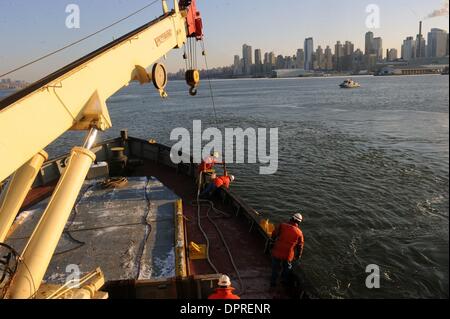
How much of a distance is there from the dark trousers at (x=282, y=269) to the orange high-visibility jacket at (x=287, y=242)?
12cm

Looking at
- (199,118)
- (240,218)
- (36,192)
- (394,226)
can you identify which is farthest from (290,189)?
(199,118)

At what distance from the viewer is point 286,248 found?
21.8 feet

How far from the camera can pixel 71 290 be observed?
14.2 feet

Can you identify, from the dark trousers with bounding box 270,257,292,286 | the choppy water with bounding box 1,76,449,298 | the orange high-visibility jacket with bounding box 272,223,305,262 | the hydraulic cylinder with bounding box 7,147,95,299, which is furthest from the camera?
the choppy water with bounding box 1,76,449,298

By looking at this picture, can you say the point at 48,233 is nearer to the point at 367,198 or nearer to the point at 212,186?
the point at 212,186

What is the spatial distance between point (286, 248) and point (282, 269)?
1.72 ft

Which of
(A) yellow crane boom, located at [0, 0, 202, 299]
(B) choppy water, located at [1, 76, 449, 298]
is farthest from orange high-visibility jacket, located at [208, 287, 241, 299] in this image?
(B) choppy water, located at [1, 76, 449, 298]

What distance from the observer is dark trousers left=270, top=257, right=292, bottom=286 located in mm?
6785

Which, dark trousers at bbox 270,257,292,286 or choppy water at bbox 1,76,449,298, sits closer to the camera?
dark trousers at bbox 270,257,292,286

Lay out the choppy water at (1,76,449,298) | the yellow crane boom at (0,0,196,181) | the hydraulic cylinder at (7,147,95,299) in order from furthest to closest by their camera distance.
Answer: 1. the choppy water at (1,76,449,298)
2. the hydraulic cylinder at (7,147,95,299)
3. the yellow crane boom at (0,0,196,181)

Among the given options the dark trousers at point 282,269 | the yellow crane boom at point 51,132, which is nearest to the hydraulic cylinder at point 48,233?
the yellow crane boom at point 51,132

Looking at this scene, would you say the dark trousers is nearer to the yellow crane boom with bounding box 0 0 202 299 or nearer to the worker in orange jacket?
the worker in orange jacket
